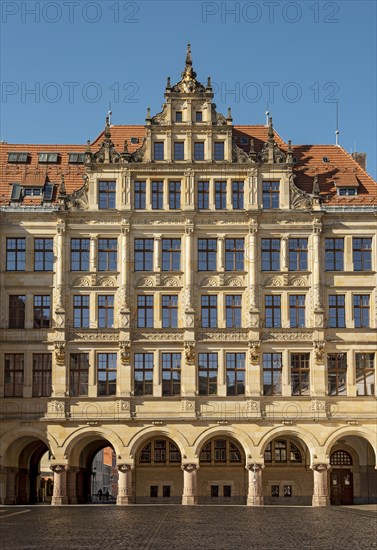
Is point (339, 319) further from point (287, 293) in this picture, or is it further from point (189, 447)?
point (189, 447)

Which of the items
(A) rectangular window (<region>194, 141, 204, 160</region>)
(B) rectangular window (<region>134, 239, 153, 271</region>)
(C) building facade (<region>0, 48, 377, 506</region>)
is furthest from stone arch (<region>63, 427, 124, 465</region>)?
(A) rectangular window (<region>194, 141, 204, 160</region>)

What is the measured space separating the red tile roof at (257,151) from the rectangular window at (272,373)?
9.33 meters

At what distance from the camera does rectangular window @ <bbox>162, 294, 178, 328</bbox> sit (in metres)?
56.5

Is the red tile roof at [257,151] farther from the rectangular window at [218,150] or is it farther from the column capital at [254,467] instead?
the column capital at [254,467]

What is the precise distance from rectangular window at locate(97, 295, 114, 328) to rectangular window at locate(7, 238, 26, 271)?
4.63 meters

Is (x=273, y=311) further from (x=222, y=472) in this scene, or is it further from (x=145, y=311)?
(x=222, y=472)

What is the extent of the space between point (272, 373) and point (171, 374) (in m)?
5.37

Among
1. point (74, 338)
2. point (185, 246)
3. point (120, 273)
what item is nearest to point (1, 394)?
point (74, 338)

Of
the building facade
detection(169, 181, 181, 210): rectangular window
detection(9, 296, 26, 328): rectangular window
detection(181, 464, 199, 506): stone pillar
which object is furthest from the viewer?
detection(169, 181, 181, 210): rectangular window

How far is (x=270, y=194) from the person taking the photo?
189 ft

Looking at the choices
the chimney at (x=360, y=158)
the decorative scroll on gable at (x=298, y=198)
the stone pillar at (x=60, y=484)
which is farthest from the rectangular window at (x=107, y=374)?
the chimney at (x=360, y=158)

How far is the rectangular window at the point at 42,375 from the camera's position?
55625 millimetres

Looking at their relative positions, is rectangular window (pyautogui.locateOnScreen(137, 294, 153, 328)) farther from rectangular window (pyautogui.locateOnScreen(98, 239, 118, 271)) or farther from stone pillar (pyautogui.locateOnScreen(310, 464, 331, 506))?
stone pillar (pyautogui.locateOnScreen(310, 464, 331, 506))

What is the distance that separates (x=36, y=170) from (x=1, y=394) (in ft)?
44.2
